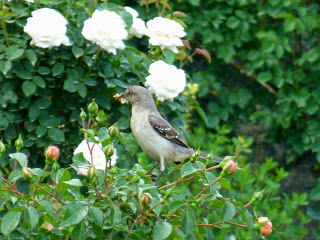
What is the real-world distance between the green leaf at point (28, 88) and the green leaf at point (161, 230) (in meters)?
1.50

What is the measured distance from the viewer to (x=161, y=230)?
7.61ft

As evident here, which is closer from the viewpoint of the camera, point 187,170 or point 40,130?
point 187,170

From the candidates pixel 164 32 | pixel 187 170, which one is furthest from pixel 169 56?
pixel 187 170

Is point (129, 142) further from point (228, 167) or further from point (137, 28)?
point (137, 28)

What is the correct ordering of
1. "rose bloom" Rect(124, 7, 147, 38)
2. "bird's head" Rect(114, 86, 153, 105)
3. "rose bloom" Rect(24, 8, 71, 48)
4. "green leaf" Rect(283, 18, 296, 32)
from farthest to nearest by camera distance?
1. "green leaf" Rect(283, 18, 296, 32)
2. "rose bloom" Rect(124, 7, 147, 38)
3. "bird's head" Rect(114, 86, 153, 105)
4. "rose bloom" Rect(24, 8, 71, 48)

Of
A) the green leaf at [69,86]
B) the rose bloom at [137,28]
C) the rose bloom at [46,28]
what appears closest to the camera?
the rose bloom at [46,28]

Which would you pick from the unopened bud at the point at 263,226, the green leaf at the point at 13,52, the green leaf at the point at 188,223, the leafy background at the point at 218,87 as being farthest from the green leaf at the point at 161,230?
the green leaf at the point at 13,52

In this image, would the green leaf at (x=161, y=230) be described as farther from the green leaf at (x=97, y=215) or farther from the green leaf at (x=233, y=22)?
the green leaf at (x=233, y=22)

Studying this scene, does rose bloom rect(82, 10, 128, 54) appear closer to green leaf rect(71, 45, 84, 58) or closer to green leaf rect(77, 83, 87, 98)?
green leaf rect(71, 45, 84, 58)

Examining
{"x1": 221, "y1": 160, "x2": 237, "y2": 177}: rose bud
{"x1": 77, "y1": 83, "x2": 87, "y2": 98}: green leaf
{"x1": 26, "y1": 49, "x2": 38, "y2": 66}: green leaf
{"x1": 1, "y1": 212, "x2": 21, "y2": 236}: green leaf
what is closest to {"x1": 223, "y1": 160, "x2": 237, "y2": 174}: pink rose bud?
{"x1": 221, "y1": 160, "x2": 237, "y2": 177}: rose bud

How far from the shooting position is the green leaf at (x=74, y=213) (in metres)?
2.26

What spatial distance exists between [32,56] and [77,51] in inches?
9.9

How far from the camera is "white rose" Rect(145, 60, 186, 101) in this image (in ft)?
12.0

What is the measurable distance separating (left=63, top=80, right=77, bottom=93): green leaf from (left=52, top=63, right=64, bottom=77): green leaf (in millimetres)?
63
